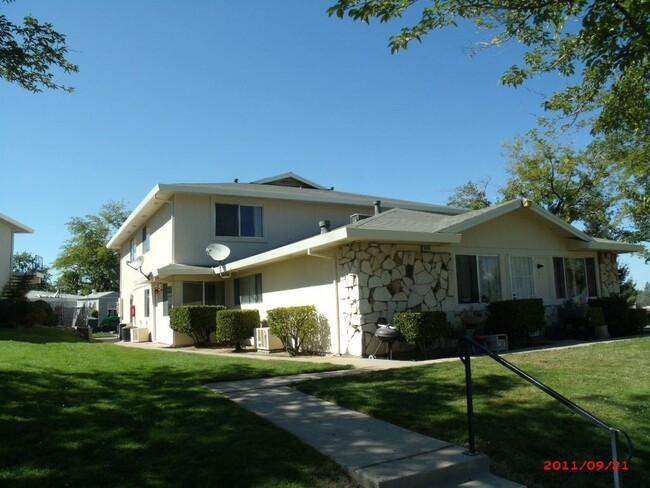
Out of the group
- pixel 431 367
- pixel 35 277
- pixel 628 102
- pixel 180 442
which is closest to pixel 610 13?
pixel 628 102

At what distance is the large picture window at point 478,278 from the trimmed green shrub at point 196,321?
287 inches

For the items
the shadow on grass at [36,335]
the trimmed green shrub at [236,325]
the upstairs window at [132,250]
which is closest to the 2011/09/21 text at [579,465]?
the trimmed green shrub at [236,325]

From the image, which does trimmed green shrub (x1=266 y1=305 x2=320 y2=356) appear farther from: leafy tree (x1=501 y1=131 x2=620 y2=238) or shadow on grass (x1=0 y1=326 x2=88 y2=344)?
leafy tree (x1=501 y1=131 x2=620 y2=238)

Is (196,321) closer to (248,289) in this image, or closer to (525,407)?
(248,289)

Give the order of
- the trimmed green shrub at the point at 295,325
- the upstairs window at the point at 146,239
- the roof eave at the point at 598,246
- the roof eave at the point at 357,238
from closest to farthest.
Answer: the roof eave at the point at 357,238 < the trimmed green shrub at the point at 295,325 < the roof eave at the point at 598,246 < the upstairs window at the point at 146,239

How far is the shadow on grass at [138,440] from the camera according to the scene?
154 inches

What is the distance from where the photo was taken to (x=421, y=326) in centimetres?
1052

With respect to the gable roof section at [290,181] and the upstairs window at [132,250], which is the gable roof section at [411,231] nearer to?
the gable roof section at [290,181]

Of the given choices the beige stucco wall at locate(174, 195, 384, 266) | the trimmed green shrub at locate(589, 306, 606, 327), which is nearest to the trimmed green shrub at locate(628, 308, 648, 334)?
the trimmed green shrub at locate(589, 306, 606, 327)

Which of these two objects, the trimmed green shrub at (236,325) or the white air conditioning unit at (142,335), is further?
the white air conditioning unit at (142,335)

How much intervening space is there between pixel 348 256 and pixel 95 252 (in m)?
43.0

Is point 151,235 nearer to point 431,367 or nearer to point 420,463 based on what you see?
point 431,367

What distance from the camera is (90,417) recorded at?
17.7ft

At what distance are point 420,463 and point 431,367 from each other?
4.61 m
